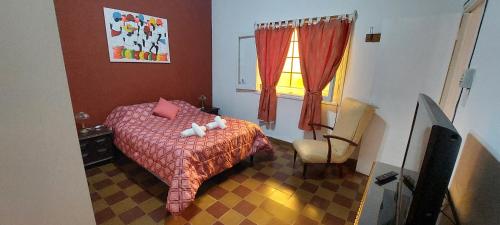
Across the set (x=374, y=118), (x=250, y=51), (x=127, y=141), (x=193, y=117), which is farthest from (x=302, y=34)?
(x=127, y=141)

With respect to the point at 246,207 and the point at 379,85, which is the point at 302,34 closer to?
the point at 379,85

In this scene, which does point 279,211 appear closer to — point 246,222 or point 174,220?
point 246,222

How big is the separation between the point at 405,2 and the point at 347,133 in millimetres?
1669

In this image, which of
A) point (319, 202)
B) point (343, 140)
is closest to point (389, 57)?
point (343, 140)

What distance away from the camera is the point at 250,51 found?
3766mm

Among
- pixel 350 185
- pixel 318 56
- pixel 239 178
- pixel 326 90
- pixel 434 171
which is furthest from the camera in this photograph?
pixel 326 90

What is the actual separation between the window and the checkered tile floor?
3.77ft

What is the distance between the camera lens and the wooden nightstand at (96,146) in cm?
262

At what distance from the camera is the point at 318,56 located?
297cm

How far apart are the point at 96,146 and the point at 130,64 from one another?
1342 millimetres

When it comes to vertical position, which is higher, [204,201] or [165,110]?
[165,110]

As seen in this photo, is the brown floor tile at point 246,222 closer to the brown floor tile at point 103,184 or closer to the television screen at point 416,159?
the television screen at point 416,159

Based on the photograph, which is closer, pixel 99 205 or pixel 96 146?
pixel 99 205

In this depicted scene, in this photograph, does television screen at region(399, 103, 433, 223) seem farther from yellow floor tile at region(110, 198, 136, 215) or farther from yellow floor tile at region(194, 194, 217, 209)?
yellow floor tile at region(110, 198, 136, 215)
